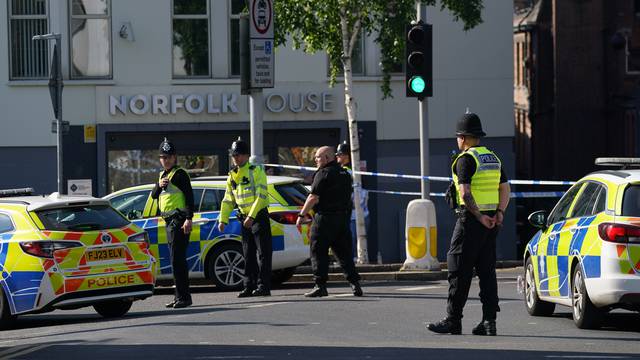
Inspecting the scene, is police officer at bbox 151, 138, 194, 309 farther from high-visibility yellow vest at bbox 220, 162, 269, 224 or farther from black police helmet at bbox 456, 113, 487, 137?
Result: black police helmet at bbox 456, 113, 487, 137

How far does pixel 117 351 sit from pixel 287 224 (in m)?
7.11

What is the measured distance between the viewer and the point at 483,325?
12211mm

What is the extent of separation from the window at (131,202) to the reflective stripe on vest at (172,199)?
2.81 metres

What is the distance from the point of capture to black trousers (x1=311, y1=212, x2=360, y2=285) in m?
16.2

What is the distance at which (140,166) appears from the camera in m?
27.9

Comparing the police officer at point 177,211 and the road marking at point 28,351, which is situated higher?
the police officer at point 177,211

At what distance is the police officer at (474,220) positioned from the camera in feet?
39.1

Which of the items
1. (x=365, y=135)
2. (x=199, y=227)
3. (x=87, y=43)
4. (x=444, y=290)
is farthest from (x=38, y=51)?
(x=444, y=290)

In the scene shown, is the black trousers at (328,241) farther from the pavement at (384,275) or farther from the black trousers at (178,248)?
the pavement at (384,275)

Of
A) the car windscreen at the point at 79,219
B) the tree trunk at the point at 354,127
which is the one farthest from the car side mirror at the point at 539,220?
the tree trunk at the point at 354,127

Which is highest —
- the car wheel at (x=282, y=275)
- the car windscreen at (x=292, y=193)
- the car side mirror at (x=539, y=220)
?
the car windscreen at (x=292, y=193)

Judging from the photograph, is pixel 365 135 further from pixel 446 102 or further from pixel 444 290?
pixel 444 290

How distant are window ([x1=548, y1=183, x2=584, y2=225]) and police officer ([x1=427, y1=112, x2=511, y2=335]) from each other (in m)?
1.59

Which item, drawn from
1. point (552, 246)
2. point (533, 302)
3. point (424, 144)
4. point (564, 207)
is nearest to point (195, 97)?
point (424, 144)
